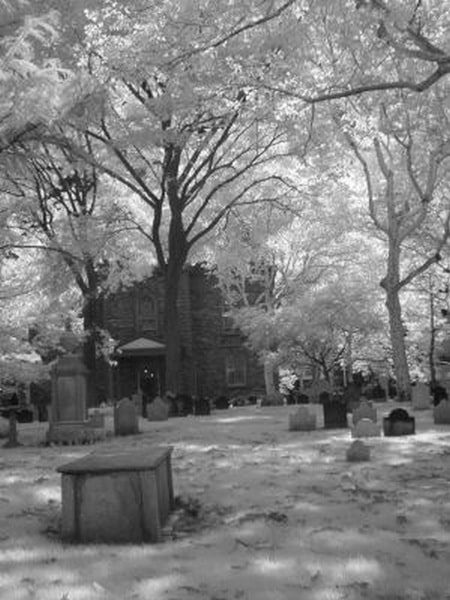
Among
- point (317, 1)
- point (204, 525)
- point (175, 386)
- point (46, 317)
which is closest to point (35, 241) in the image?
point (46, 317)

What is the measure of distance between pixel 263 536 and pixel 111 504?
1.31 metres

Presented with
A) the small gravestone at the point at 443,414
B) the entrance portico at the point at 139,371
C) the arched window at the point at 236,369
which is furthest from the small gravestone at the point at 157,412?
the arched window at the point at 236,369

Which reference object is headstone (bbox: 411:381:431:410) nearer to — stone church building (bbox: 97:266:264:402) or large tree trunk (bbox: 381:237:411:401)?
large tree trunk (bbox: 381:237:411:401)

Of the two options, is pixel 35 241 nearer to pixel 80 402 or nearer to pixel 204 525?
pixel 80 402

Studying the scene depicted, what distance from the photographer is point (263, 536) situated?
6.25 m

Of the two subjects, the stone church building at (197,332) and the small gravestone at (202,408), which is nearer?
the small gravestone at (202,408)

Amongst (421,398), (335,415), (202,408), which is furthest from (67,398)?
(421,398)

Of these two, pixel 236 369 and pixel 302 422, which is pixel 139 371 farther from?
pixel 302 422

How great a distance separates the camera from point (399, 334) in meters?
26.0

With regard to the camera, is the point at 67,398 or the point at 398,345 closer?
the point at 67,398

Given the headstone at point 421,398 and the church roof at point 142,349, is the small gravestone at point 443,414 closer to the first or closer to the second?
the headstone at point 421,398

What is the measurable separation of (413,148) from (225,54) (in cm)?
1464

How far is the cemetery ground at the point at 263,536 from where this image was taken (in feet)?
16.0

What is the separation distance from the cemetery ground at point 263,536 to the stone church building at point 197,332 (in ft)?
111
